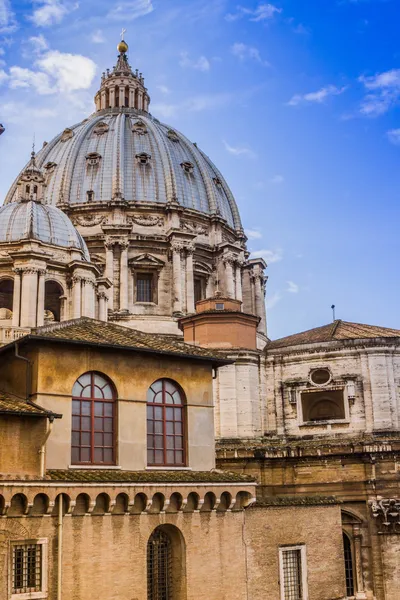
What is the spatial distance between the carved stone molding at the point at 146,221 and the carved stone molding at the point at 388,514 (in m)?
37.9

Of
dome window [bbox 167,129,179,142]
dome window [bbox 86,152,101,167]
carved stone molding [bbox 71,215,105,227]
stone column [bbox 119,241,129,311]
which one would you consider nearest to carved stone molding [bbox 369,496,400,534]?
stone column [bbox 119,241,129,311]

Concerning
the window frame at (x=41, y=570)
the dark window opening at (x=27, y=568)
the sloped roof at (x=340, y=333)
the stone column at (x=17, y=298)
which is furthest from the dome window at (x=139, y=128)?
the dark window opening at (x=27, y=568)

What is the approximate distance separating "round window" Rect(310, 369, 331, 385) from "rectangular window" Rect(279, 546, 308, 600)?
64.6 feet

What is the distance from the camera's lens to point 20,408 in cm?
2430

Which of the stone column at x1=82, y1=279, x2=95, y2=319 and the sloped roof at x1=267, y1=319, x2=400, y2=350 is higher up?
the stone column at x1=82, y1=279, x2=95, y2=319

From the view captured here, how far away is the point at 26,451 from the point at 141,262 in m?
46.8

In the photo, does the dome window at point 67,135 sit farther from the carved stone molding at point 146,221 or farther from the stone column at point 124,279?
the stone column at point 124,279

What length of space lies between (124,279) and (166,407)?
1590 inches

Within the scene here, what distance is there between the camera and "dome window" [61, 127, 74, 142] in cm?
8531

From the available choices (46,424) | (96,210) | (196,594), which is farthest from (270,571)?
(96,210)

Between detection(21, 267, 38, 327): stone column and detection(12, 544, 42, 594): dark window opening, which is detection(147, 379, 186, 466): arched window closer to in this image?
detection(12, 544, 42, 594): dark window opening

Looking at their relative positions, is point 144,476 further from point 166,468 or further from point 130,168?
point 130,168

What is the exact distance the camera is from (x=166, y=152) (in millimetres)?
81250

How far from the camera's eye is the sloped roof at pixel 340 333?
1940 inches
